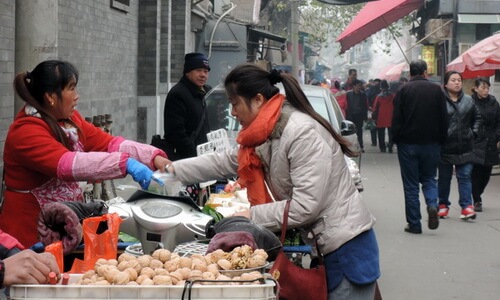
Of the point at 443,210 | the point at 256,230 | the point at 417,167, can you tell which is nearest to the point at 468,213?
the point at 443,210

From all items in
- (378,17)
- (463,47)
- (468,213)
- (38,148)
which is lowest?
(468,213)

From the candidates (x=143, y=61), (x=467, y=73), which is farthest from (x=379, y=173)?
(x=143, y=61)

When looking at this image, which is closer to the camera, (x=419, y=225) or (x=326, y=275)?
(x=326, y=275)

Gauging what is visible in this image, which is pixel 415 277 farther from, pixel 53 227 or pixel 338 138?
pixel 53 227

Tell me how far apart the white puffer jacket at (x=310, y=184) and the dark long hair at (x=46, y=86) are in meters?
1.02

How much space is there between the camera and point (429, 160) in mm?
11234

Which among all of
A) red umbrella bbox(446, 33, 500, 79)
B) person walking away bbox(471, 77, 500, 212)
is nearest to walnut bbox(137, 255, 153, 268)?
person walking away bbox(471, 77, 500, 212)

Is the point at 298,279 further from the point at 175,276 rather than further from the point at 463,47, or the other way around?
the point at 463,47

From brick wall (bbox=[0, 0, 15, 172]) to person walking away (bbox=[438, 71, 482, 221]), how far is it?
17.6ft

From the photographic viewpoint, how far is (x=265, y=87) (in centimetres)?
448

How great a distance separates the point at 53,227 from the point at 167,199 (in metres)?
0.53

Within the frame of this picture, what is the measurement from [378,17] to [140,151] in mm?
23790

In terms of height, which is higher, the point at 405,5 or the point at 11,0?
the point at 405,5

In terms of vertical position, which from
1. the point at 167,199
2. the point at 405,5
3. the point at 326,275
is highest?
the point at 405,5
